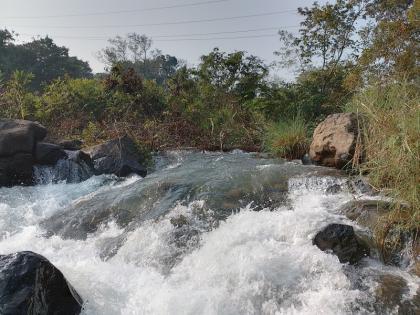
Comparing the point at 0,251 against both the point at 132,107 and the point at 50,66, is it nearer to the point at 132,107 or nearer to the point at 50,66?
the point at 132,107

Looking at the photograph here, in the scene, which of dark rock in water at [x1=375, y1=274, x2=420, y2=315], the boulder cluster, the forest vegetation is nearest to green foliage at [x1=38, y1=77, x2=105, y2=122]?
the forest vegetation

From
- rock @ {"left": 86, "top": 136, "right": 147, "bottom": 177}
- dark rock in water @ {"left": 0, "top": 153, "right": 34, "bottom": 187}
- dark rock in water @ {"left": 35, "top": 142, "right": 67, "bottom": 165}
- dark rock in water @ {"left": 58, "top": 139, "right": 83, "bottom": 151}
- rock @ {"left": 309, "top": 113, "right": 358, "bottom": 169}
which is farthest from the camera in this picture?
dark rock in water @ {"left": 58, "top": 139, "right": 83, "bottom": 151}

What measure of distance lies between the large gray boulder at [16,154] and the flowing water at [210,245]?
1040mm

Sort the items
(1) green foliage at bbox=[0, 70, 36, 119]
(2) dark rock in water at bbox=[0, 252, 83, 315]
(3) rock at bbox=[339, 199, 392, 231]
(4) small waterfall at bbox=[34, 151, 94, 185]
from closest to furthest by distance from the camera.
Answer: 1. (2) dark rock in water at bbox=[0, 252, 83, 315]
2. (3) rock at bbox=[339, 199, 392, 231]
3. (4) small waterfall at bbox=[34, 151, 94, 185]
4. (1) green foliage at bbox=[0, 70, 36, 119]

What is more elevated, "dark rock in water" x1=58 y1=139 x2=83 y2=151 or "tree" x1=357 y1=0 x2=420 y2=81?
"tree" x1=357 y1=0 x2=420 y2=81

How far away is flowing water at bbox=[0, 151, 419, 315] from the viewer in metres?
4.02

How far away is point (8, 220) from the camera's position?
7.39 m

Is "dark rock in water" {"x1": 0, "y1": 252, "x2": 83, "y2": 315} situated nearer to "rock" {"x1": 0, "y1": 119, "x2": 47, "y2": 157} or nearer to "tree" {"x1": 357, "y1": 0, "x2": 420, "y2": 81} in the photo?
"rock" {"x1": 0, "y1": 119, "x2": 47, "y2": 157}

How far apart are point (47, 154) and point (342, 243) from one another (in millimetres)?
7598

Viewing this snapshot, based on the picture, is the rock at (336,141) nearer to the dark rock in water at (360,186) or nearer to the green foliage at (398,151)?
the dark rock in water at (360,186)

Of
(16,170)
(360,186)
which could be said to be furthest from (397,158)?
(16,170)

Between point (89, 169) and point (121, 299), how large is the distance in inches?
240

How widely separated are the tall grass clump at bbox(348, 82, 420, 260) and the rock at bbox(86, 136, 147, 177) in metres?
5.59

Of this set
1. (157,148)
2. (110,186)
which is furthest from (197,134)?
(110,186)
